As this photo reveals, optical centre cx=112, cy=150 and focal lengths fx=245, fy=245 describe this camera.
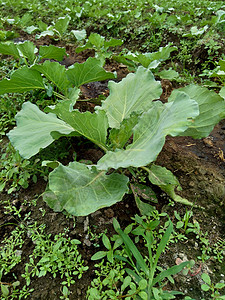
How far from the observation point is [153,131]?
4.47ft

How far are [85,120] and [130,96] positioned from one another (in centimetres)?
54

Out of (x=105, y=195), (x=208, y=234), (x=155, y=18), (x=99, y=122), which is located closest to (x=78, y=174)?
(x=105, y=195)

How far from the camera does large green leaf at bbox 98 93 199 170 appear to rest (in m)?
1.13

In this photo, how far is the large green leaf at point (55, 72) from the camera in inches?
74.5

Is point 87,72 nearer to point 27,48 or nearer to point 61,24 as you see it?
point 27,48

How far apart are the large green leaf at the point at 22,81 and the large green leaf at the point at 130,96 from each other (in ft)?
2.12

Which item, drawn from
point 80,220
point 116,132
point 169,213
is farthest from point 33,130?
point 169,213

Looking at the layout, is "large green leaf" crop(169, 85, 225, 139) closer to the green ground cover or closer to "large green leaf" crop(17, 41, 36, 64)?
the green ground cover

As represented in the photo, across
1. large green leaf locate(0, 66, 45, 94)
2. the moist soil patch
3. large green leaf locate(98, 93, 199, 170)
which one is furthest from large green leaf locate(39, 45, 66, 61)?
large green leaf locate(98, 93, 199, 170)

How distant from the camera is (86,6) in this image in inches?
182

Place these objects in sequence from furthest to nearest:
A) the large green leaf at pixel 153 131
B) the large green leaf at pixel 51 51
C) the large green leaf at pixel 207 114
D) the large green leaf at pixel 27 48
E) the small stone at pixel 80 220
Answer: the large green leaf at pixel 27 48 → the large green leaf at pixel 51 51 → the large green leaf at pixel 207 114 → the small stone at pixel 80 220 → the large green leaf at pixel 153 131

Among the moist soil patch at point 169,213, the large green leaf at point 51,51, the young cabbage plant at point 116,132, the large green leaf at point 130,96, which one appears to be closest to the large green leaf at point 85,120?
the young cabbage plant at point 116,132

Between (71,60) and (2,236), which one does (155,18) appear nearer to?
(71,60)

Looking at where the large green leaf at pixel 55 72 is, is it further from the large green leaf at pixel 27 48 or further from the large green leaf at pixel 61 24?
the large green leaf at pixel 61 24
